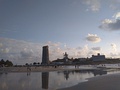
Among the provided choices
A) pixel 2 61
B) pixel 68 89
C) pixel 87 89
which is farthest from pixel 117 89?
pixel 2 61

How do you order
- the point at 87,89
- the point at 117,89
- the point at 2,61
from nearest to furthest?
the point at 117,89 < the point at 87,89 < the point at 2,61

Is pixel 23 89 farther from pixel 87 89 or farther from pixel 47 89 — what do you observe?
pixel 87 89

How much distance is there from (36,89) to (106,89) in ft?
Answer: 26.7

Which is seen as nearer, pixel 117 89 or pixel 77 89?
pixel 117 89

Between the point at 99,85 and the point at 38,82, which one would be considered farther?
the point at 38,82

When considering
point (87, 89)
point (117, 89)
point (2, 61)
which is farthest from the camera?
point (2, 61)

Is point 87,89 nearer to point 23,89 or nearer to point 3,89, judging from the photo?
point 23,89

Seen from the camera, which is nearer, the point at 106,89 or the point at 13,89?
the point at 106,89

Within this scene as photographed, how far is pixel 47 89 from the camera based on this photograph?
2322 cm

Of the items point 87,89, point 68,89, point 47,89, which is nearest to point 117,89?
point 87,89

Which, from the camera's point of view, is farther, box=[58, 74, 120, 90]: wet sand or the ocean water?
the ocean water

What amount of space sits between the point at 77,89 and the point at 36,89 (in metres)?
4.87

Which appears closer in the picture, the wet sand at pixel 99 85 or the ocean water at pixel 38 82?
the wet sand at pixel 99 85

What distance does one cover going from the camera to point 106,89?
21.3 metres
